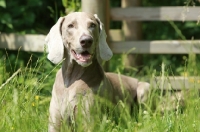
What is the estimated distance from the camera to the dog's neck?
3973 mm

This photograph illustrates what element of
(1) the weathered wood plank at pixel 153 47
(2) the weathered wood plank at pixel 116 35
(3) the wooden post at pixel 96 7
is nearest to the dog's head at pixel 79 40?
(3) the wooden post at pixel 96 7

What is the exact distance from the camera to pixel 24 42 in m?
5.82

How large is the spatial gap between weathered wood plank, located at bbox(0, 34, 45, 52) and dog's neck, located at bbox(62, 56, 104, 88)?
175 cm

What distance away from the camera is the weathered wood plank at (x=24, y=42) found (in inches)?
226

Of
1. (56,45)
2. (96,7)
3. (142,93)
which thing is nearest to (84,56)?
(56,45)

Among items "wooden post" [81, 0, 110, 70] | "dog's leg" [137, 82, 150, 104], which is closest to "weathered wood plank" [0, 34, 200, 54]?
"wooden post" [81, 0, 110, 70]

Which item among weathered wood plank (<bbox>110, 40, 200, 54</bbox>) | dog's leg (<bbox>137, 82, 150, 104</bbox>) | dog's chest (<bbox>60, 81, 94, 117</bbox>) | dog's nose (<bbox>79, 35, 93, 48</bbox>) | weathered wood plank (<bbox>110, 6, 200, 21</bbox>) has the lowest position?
dog's leg (<bbox>137, 82, 150, 104</bbox>)

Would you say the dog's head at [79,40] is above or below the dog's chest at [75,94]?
above

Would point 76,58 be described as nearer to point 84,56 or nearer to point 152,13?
point 84,56

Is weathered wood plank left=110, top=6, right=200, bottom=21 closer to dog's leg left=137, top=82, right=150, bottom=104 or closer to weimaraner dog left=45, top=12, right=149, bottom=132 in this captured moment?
dog's leg left=137, top=82, right=150, bottom=104

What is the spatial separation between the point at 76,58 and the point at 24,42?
6.93 ft

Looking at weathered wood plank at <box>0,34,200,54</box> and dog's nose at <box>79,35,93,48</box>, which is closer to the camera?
dog's nose at <box>79,35,93,48</box>

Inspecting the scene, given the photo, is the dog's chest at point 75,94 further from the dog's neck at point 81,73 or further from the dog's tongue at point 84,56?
the dog's tongue at point 84,56

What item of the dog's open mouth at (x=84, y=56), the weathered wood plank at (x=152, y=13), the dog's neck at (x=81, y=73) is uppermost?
the dog's open mouth at (x=84, y=56)
